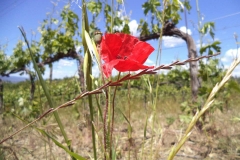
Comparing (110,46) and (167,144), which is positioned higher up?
(110,46)

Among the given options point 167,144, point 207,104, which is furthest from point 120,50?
point 167,144

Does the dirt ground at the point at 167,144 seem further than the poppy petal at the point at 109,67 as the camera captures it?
Yes

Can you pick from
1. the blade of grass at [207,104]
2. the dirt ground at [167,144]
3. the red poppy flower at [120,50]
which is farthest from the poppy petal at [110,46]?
the dirt ground at [167,144]

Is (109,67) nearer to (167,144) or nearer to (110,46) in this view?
(110,46)

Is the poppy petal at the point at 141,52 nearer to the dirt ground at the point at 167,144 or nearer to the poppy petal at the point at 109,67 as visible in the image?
the poppy petal at the point at 109,67

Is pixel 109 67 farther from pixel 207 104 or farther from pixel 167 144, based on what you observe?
pixel 167 144

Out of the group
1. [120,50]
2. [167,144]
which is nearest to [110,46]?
[120,50]

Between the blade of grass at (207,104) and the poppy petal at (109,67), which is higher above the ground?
the poppy petal at (109,67)

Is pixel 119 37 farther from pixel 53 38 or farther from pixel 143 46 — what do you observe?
pixel 53 38

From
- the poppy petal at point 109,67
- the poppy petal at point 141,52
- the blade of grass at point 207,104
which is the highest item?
the poppy petal at point 141,52

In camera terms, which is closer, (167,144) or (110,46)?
(110,46)

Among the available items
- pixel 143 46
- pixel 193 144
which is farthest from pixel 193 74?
pixel 143 46
